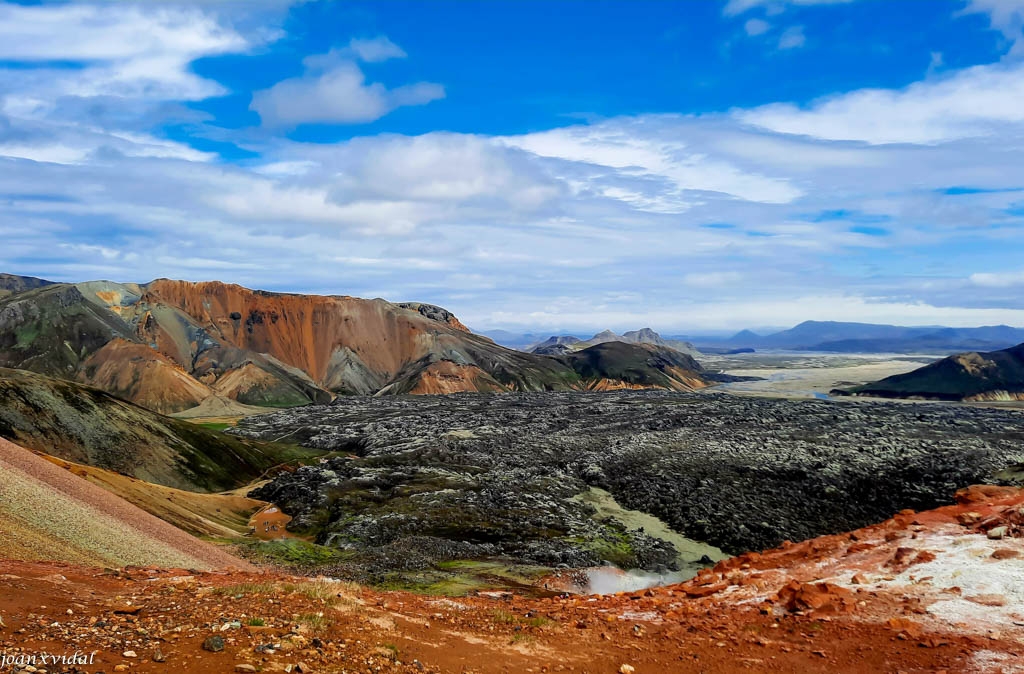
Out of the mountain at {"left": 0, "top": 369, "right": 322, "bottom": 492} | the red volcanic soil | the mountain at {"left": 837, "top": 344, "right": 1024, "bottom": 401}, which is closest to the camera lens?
the red volcanic soil

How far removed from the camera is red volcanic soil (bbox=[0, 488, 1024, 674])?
1109 centimetres

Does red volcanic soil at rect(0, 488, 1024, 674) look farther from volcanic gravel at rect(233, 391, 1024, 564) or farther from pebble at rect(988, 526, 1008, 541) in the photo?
volcanic gravel at rect(233, 391, 1024, 564)

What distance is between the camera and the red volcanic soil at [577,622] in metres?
11.1

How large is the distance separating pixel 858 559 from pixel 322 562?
2802cm

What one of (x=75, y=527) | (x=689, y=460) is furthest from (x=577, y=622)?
(x=689, y=460)

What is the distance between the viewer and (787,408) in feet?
419

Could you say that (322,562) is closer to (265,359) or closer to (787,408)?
(787,408)

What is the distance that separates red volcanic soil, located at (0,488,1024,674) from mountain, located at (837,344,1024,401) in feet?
640

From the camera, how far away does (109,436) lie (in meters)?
59.0

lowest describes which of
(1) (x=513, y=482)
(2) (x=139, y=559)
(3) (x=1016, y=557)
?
(1) (x=513, y=482)

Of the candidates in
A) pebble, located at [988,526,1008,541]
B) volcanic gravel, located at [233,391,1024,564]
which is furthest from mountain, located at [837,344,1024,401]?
pebble, located at [988,526,1008,541]

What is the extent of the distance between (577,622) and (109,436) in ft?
192

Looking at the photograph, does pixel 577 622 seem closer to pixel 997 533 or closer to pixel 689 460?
pixel 997 533

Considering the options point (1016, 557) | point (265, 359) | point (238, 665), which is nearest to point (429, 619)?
point (238, 665)
